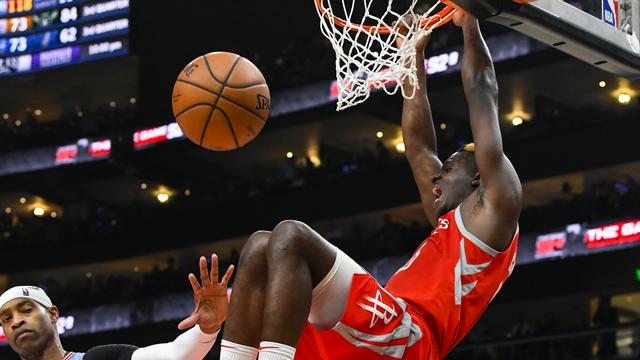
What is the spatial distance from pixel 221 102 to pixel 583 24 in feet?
5.31

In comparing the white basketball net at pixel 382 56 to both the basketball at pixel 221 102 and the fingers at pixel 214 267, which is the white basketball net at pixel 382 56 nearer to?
the basketball at pixel 221 102

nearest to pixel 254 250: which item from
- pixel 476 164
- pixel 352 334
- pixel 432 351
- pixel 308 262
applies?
pixel 308 262

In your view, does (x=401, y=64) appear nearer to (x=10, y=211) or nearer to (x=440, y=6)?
(x=440, y=6)

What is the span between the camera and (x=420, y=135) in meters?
4.93

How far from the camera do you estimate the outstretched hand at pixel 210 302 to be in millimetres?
4250

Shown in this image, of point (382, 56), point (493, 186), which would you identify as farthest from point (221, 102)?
point (493, 186)

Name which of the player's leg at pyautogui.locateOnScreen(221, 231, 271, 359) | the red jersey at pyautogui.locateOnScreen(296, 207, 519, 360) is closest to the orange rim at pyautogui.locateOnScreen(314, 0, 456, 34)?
the red jersey at pyautogui.locateOnScreen(296, 207, 519, 360)

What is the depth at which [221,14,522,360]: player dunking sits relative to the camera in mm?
3498

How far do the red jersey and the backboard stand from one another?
0.83m

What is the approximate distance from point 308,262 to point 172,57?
861 inches

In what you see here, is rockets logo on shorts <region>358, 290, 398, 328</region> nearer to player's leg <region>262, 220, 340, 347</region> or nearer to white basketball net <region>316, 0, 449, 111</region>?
player's leg <region>262, 220, 340, 347</region>

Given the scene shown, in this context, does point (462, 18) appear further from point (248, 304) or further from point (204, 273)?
point (248, 304)

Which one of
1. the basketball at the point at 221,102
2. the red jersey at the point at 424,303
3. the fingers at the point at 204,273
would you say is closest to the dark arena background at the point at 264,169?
the basketball at the point at 221,102

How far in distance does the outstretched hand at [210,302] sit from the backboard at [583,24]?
56.9 inches
